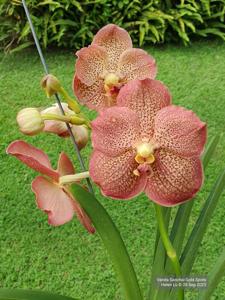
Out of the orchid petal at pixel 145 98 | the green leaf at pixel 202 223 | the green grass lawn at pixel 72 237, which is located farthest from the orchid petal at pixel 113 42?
the green grass lawn at pixel 72 237

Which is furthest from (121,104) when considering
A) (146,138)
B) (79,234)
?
(79,234)

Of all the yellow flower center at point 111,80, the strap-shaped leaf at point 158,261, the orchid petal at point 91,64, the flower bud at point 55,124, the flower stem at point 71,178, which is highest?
the orchid petal at point 91,64

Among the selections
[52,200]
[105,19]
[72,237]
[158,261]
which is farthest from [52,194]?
[105,19]

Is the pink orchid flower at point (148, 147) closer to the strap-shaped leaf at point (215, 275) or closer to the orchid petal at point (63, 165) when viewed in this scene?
the orchid petal at point (63, 165)

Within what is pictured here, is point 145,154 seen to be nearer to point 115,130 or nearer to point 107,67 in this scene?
point 115,130

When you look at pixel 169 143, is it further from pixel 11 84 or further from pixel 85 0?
pixel 85 0

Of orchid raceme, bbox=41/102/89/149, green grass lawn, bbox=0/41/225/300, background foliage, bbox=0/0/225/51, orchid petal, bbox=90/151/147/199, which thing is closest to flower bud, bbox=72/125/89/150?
orchid raceme, bbox=41/102/89/149
